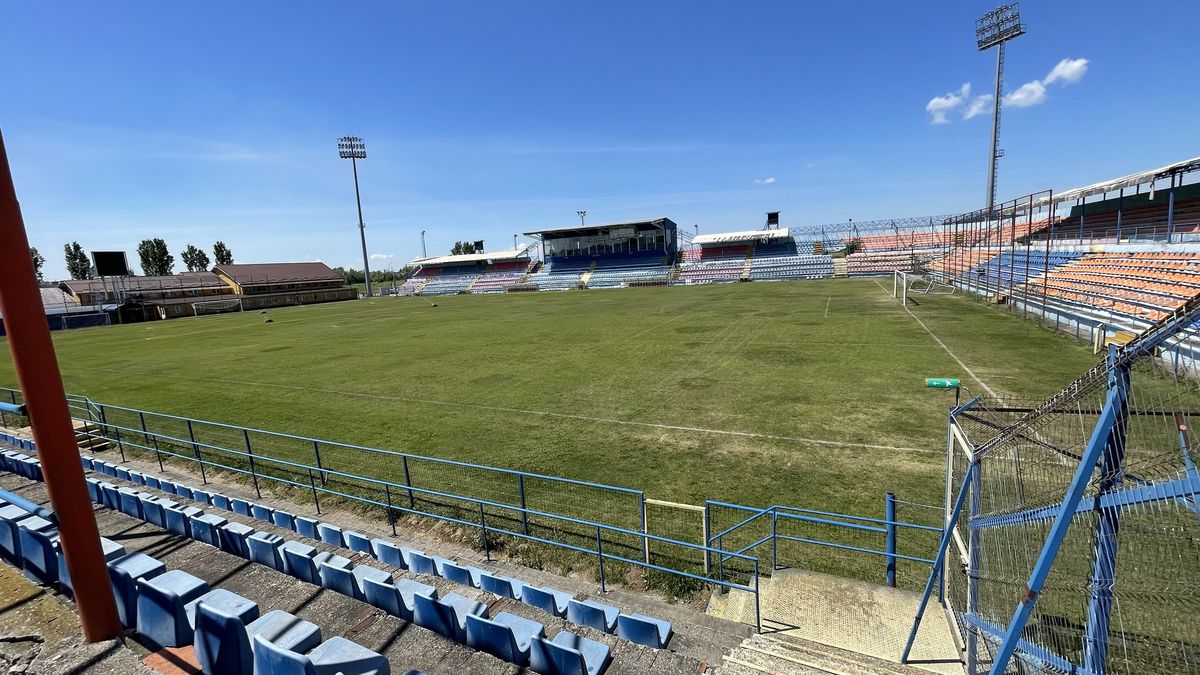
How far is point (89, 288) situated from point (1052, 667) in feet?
294

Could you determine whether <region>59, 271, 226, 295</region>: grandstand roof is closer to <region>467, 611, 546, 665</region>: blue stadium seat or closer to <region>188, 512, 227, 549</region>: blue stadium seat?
<region>188, 512, 227, 549</region>: blue stadium seat

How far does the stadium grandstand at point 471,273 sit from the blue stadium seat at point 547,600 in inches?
2981

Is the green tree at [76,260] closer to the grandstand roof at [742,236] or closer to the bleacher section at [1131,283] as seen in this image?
the grandstand roof at [742,236]

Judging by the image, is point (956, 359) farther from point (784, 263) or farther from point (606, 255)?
point (606, 255)

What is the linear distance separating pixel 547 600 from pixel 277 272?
88153 mm

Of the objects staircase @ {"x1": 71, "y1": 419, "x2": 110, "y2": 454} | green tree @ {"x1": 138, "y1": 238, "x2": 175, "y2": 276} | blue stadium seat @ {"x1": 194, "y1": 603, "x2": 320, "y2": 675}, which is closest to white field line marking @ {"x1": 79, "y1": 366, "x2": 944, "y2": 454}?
staircase @ {"x1": 71, "y1": 419, "x2": 110, "y2": 454}

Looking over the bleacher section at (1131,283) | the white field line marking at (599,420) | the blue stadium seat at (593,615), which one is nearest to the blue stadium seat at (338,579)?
the blue stadium seat at (593,615)

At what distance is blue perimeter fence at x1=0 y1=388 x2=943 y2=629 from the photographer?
22.7 feet

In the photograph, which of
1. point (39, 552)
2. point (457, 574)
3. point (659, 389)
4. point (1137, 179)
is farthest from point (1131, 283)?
point (39, 552)

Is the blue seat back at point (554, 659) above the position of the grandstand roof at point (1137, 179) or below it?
below

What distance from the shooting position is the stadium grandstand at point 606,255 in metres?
75.1

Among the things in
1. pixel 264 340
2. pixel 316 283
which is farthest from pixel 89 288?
pixel 264 340

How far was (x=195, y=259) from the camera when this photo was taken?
363 feet

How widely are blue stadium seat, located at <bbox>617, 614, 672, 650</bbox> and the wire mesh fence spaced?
264cm
